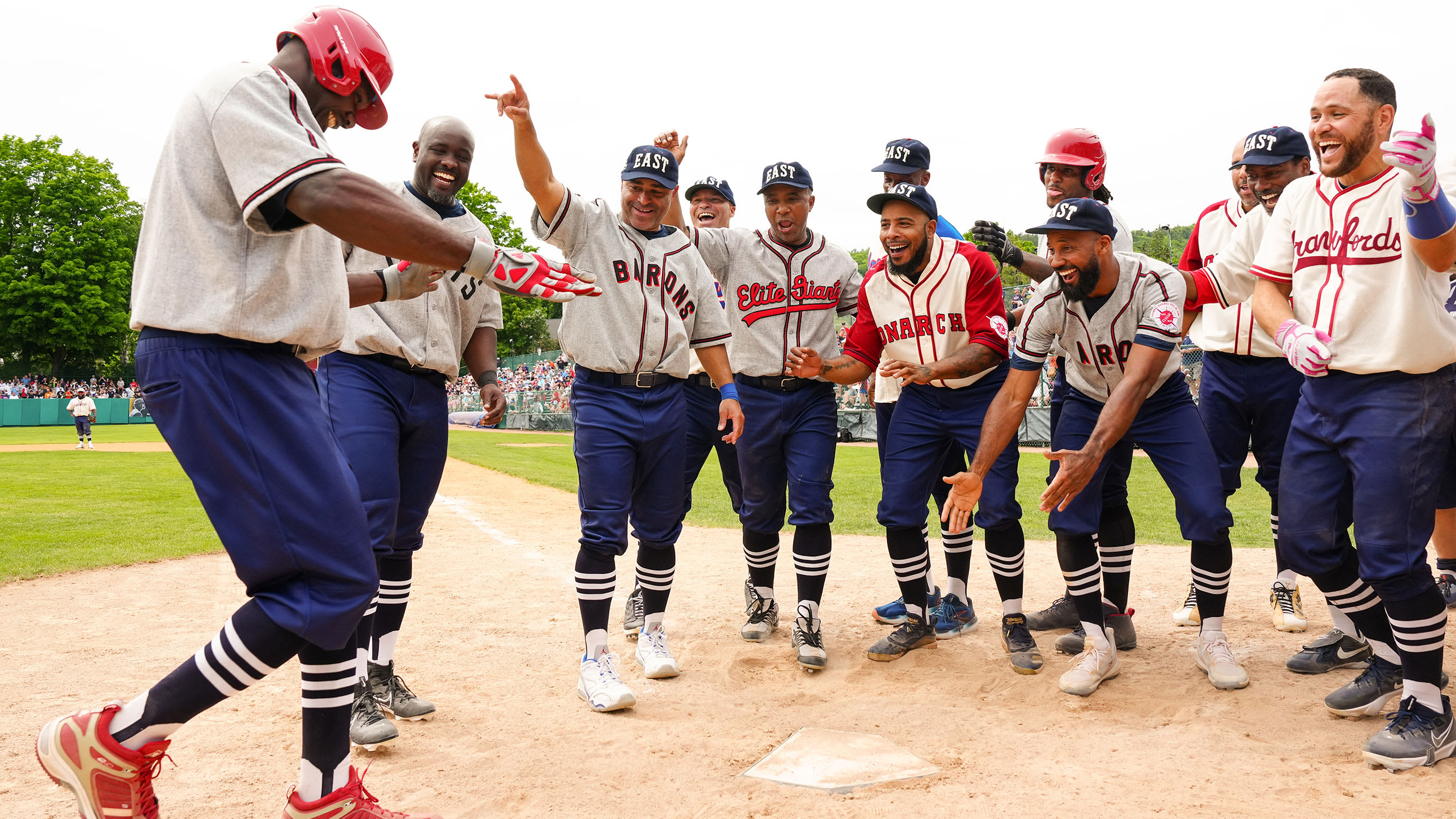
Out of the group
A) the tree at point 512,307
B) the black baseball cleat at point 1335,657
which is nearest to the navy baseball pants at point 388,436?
the black baseball cleat at point 1335,657

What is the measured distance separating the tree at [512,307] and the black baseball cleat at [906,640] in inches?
1660

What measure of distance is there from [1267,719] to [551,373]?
41686 millimetres

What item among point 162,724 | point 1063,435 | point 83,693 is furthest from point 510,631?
point 1063,435

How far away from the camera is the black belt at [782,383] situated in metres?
5.34

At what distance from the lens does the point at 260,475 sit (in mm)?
2625

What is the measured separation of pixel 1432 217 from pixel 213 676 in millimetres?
4281

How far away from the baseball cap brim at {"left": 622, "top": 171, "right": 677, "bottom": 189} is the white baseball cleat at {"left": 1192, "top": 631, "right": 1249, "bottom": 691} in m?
3.50

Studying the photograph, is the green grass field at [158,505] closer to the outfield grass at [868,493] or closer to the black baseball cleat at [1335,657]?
the outfield grass at [868,493]

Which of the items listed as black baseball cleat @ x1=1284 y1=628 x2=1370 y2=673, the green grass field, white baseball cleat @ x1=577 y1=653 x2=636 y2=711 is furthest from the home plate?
the green grass field

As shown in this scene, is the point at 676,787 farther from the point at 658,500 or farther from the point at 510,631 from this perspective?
the point at 510,631

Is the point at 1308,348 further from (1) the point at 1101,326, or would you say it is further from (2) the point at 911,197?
(2) the point at 911,197

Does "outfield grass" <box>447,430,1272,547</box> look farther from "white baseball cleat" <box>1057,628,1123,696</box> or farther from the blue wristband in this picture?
the blue wristband

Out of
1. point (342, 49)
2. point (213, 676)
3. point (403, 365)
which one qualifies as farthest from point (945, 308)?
point (213, 676)

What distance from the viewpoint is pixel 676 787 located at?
3.26 meters
